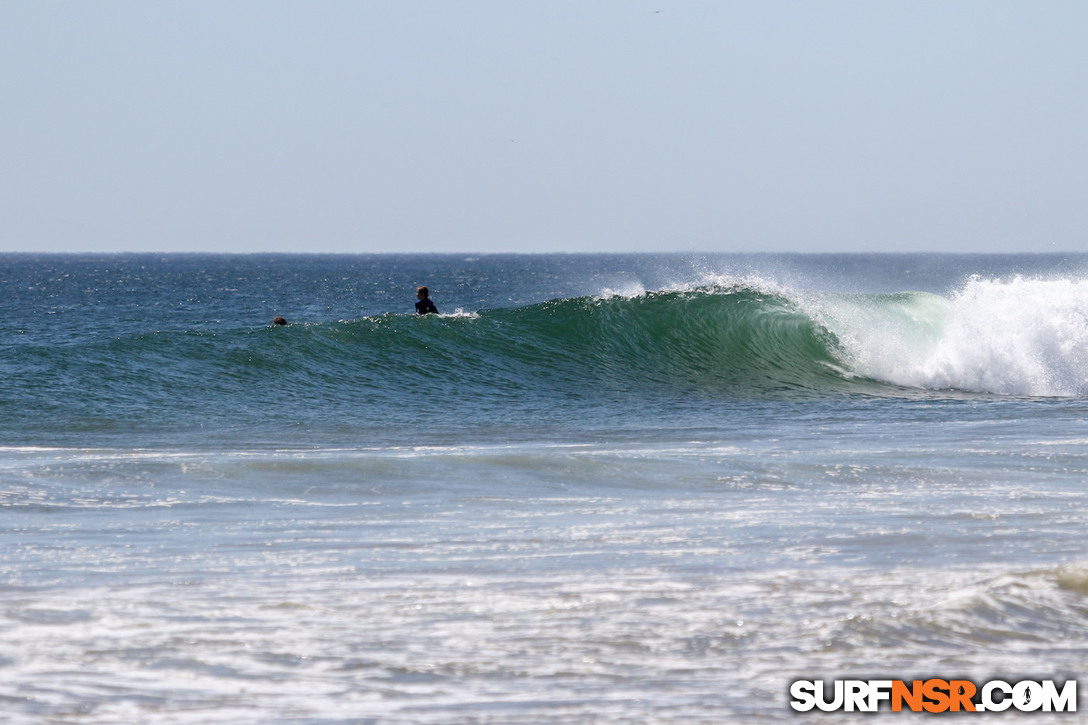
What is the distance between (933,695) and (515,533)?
2.93m

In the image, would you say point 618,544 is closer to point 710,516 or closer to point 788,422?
point 710,516

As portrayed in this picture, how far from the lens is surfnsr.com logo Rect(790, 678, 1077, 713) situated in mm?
3945

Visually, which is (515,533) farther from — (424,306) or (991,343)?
(424,306)

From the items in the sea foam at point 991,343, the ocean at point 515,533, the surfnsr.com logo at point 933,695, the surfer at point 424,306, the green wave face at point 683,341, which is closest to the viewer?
the surfnsr.com logo at point 933,695

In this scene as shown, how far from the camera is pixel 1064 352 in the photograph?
16.1 metres

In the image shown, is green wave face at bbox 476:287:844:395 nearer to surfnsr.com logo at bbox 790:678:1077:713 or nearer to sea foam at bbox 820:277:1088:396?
sea foam at bbox 820:277:1088:396

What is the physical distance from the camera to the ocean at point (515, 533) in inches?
166

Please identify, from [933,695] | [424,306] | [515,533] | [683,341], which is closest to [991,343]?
[683,341]

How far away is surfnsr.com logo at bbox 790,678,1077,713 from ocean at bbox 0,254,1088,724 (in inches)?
2.1

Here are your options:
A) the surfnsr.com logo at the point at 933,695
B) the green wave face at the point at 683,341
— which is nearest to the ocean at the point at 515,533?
the surfnsr.com logo at the point at 933,695

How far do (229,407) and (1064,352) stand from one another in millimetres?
11470

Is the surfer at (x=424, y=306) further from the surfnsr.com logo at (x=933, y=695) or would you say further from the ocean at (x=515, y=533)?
the surfnsr.com logo at (x=933, y=695)

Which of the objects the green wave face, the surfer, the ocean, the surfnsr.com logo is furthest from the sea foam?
the surfnsr.com logo

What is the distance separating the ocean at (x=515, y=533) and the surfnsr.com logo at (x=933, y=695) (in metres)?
0.05
